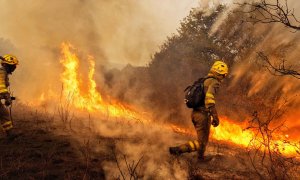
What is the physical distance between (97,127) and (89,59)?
28.9 feet

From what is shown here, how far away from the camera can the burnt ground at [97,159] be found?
5.84 m

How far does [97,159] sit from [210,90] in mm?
2720

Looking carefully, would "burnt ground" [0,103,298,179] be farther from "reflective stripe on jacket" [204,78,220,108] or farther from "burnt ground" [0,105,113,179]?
"reflective stripe on jacket" [204,78,220,108]

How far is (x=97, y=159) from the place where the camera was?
656cm

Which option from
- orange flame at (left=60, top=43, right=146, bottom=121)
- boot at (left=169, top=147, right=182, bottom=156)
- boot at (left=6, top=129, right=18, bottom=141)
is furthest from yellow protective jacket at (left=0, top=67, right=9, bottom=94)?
orange flame at (left=60, top=43, right=146, bottom=121)

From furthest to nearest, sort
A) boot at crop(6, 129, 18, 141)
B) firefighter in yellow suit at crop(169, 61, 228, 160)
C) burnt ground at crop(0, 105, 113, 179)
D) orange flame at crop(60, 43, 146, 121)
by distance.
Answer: orange flame at crop(60, 43, 146, 121)
boot at crop(6, 129, 18, 141)
firefighter in yellow suit at crop(169, 61, 228, 160)
burnt ground at crop(0, 105, 113, 179)

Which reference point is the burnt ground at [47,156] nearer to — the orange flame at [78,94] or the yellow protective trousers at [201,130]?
the yellow protective trousers at [201,130]

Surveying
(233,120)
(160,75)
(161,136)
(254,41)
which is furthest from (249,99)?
(161,136)

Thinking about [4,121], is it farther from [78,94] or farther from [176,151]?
[78,94]

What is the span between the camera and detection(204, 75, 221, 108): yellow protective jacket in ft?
20.8

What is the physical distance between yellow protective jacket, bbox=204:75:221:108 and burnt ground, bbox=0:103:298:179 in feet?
4.23

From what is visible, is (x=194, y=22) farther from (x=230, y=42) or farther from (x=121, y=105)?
(x=121, y=105)

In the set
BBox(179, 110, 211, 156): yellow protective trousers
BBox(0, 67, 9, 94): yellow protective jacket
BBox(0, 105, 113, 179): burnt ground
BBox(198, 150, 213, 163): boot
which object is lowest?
BBox(0, 105, 113, 179): burnt ground

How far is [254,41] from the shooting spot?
58.4ft
